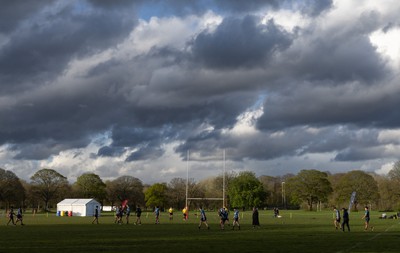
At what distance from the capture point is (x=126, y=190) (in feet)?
509

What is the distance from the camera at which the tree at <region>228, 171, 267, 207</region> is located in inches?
5679

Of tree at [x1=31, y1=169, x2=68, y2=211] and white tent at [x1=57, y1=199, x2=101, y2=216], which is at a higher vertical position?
tree at [x1=31, y1=169, x2=68, y2=211]

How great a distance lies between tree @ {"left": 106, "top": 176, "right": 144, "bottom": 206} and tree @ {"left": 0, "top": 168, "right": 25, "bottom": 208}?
31.8m

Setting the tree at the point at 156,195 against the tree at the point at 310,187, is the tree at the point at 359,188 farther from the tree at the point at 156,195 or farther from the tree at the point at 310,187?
the tree at the point at 156,195

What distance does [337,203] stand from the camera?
447 ft

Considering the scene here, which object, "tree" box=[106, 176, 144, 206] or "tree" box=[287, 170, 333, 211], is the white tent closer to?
"tree" box=[106, 176, 144, 206]

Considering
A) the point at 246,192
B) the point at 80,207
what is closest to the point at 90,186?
the point at 80,207

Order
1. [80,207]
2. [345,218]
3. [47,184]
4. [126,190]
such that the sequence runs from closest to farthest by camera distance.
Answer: [345,218], [80,207], [47,184], [126,190]

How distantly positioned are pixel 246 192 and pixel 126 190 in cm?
3428

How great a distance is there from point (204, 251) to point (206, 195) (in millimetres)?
136841

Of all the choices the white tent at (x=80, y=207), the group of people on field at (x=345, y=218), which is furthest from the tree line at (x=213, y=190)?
the group of people on field at (x=345, y=218)

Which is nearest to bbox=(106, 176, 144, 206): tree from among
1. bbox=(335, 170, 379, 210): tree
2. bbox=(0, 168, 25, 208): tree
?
bbox=(0, 168, 25, 208): tree

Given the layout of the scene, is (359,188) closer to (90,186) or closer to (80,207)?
(90,186)

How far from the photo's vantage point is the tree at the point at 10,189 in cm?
11919
